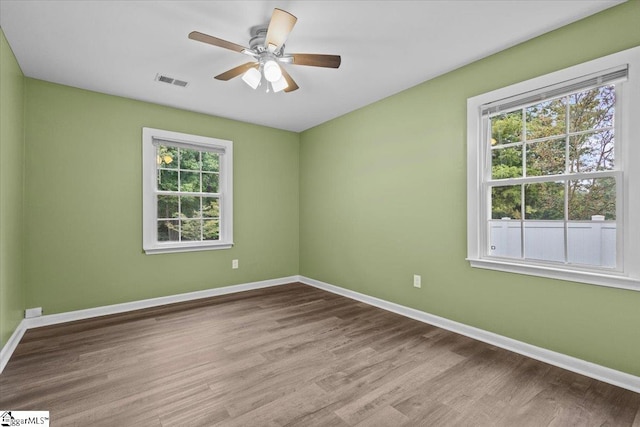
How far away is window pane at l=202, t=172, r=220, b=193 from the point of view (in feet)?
14.1

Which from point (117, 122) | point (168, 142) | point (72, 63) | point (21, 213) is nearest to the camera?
point (72, 63)

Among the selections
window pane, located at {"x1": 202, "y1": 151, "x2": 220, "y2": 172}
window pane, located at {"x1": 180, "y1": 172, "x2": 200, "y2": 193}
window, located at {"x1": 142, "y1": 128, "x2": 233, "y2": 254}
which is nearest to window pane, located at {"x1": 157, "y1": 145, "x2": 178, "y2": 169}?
window, located at {"x1": 142, "y1": 128, "x2": 233, "y2": 254}

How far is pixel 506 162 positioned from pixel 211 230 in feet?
12.2

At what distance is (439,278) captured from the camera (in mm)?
3135

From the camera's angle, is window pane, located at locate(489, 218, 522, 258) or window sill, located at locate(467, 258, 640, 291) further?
window pane, located at locate(489, 218, 522, 258)

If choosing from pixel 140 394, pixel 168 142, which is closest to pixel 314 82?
pixel 168 142

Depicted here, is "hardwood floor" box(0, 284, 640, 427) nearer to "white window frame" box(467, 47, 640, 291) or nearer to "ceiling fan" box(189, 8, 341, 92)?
"white window frame" box(467, 47, 640, 291)

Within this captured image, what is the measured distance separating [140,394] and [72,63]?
293 cm

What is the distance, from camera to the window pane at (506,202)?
8.74 feet

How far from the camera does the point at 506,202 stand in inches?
108

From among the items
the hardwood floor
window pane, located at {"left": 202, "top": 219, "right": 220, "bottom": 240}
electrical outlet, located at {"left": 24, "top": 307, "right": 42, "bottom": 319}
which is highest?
window pane, located at {"left": 202, "top": 219, "right": 220, "bottom": 240}

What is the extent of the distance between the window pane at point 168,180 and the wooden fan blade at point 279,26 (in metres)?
2.53

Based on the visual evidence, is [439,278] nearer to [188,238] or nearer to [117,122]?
[188,238]

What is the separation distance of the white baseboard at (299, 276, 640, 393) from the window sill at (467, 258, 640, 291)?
1.92 feet
